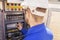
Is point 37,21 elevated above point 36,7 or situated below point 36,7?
below

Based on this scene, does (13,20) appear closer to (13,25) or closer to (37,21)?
(13,25)

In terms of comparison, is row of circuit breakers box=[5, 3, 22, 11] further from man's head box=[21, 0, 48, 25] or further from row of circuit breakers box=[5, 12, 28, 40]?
man's head box=[21, 0, 48, 25]

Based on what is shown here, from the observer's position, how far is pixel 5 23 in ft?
3.72

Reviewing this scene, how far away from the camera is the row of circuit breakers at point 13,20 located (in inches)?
46.0

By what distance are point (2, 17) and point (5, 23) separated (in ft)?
0.23

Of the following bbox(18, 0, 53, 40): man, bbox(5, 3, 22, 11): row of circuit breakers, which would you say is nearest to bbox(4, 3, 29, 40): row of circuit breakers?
bbox(5, 3, 22, 11): row of circuit breakers

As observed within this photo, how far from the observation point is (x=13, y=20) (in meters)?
1.20

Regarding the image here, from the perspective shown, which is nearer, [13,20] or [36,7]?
[36,7]

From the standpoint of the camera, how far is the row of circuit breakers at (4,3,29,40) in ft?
3.83

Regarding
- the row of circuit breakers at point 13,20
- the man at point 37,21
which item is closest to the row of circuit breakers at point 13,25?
the row of circuit breakers at point 13,20

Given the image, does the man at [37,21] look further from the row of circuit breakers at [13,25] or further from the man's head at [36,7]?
the row of circuit breakers at [13,25]

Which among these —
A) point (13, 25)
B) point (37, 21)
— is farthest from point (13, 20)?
point (37, 21)

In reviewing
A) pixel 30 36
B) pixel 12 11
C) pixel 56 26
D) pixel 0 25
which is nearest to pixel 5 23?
pixel 0 25

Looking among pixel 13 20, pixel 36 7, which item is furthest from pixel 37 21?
pixel 13 20
